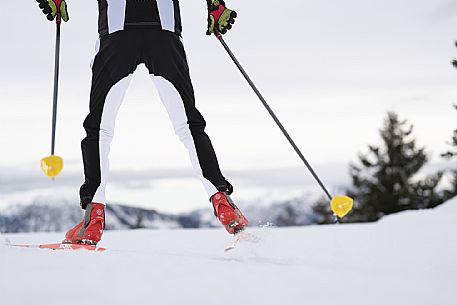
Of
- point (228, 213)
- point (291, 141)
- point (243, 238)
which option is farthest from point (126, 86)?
point (291, 141)

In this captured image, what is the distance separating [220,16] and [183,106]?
2.64 feet

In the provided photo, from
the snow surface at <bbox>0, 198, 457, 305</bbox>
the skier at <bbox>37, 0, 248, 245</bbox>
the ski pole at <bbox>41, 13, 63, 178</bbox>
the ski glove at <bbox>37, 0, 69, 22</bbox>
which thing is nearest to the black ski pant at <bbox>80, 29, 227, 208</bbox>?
the skier at <bbox>37, 0, 248, 245</bbox>

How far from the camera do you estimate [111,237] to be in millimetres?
5730

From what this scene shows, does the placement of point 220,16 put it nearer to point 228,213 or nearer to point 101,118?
point 101,118

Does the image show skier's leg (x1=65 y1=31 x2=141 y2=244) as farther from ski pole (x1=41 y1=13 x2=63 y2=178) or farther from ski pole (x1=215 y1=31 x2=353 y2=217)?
ski pole (x1=215 y1=31 x2=353 y2=217)

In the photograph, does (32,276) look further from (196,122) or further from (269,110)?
(269,110)

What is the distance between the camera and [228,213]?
134 inches

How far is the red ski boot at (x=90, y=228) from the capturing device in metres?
3.27

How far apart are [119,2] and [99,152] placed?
99 cm

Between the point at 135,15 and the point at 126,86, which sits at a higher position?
the point at 135,15

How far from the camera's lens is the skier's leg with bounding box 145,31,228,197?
11.1ft

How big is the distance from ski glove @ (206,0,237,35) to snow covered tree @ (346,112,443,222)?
26332 mm

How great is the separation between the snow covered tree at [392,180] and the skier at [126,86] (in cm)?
2655

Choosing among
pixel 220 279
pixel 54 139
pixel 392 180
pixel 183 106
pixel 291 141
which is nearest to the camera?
pixel 220 279
